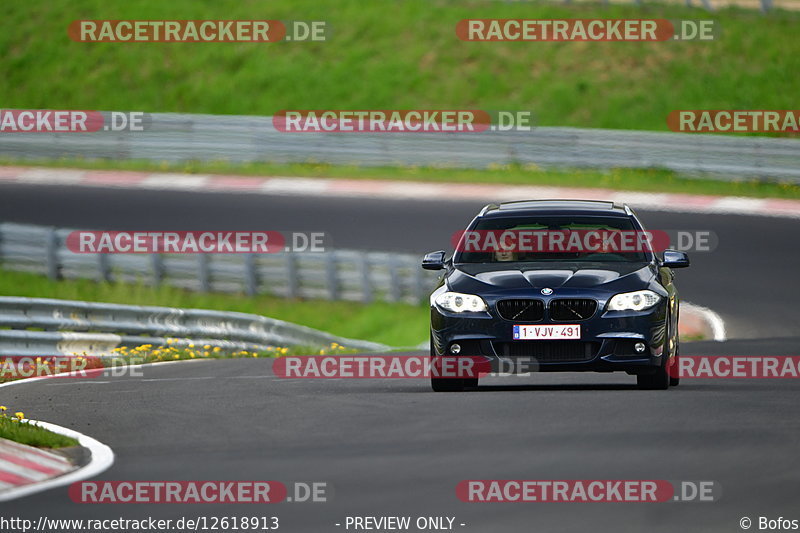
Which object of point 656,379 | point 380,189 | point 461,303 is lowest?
point 656,379

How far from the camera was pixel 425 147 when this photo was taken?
114 feet

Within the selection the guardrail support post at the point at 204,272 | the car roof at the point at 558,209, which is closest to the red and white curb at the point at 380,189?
the guardrail support post at the point at 204,272

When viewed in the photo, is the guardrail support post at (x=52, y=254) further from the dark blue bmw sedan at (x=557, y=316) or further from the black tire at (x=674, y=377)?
the black tire at (x=674, y=377)

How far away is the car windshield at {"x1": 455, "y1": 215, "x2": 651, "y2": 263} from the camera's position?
1258 centimetres

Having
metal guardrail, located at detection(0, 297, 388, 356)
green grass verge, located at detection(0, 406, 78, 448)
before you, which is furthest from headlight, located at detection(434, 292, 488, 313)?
metal guardrail, located at detection(0, 297, 388, 356)

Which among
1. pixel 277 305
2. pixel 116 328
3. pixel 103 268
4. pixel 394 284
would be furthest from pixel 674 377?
pixel 103 268

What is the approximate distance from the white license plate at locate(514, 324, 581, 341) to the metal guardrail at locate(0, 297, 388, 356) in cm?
919

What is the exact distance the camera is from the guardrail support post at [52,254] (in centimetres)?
2724

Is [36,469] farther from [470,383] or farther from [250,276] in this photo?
[250,276]

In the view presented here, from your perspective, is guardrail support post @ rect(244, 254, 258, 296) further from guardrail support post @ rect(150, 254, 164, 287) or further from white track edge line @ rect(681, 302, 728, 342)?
white track edge line @ rect(681, 302, 728, 342)

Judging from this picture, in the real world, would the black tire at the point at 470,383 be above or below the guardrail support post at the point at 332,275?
below

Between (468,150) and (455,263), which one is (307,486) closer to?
(455,263)

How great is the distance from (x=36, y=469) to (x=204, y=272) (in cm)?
1731

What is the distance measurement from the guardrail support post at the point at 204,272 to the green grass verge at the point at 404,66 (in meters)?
14.5
